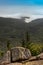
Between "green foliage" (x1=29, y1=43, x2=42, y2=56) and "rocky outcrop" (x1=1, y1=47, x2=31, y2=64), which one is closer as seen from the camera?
"rocky outcrop" (x1=1, y1=47, x2=31, y2=64)

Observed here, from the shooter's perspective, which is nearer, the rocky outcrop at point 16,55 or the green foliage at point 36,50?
the rocky outcrop at point 16,55

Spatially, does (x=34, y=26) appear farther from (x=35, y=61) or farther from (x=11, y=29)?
(x=35, y=61)

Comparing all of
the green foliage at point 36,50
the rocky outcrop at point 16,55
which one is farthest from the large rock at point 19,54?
the green foliage at point 36,50

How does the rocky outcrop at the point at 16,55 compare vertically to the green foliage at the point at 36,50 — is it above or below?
below

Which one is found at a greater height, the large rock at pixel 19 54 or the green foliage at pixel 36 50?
the green foliage at pixel 36 50

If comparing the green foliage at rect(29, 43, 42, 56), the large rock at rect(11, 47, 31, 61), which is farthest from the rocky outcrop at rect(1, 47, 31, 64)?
the green foliage at rect(29, 43, 42, 56)

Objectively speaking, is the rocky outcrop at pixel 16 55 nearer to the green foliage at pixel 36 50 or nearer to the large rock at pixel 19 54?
the large rock at pixel 19 54

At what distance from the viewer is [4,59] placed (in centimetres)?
2245

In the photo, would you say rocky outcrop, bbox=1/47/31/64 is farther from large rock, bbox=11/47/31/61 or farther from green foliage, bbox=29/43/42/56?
green foliage, bbox=29/43/42/56

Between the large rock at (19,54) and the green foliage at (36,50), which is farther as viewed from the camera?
the green foliage at (36,50)

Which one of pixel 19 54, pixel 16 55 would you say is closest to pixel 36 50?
pixel 19 54

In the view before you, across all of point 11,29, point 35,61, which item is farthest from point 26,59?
point 11,29

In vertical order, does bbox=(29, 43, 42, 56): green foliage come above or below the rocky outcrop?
above

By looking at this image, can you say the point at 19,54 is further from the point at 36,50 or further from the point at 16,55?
the point at 36,50
